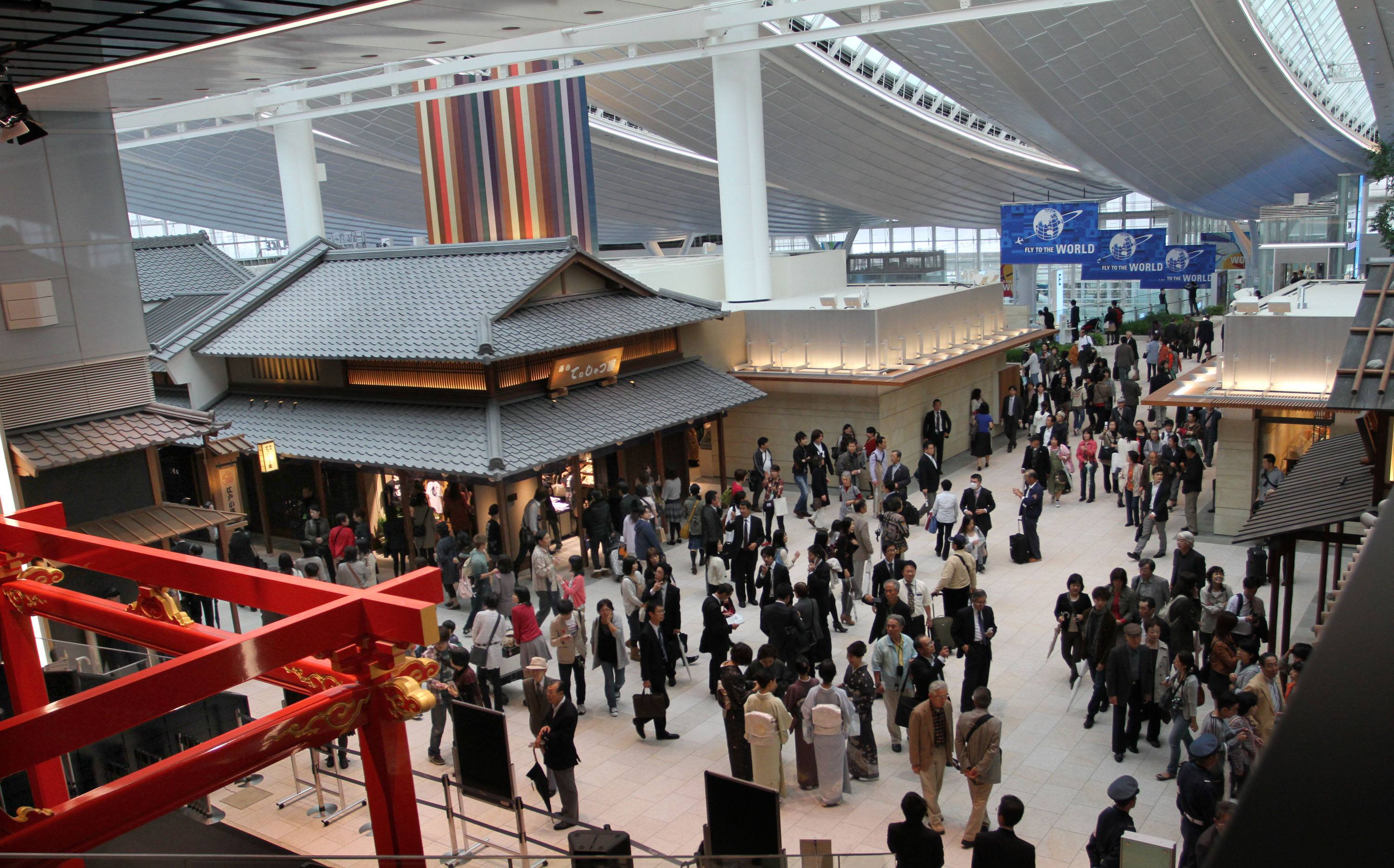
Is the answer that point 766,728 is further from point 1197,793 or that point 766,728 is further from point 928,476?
point 928,476

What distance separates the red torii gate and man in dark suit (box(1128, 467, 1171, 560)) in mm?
10727

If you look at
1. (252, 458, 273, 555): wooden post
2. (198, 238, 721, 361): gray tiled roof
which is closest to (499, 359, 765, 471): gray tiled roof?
(198, 238, 721, 361): gray tiled roof

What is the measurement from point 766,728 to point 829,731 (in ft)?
1.67

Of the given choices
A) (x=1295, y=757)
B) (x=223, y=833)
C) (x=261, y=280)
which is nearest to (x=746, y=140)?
(x=261, y=280)

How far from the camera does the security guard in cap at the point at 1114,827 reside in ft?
20.9

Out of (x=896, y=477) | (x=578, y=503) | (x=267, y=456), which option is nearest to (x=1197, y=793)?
(x=896, y=477)

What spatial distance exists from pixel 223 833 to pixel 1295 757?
7.00 m

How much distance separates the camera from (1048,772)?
8875 millimetres

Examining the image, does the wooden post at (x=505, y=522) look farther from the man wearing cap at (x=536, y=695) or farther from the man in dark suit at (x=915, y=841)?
the man in dark suit at (x=915, y=841)

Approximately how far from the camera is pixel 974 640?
9.55 metres

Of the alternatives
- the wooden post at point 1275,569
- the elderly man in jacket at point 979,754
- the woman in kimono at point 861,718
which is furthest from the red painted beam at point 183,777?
the wooden post at point 1275,569

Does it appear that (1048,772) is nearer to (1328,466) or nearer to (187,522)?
(1328,466)

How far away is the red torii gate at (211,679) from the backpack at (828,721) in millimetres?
3401

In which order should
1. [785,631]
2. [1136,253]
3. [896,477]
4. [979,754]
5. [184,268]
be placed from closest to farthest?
[979,754]
[785,631]
[896,477]
[184,268]
[1136,253]
